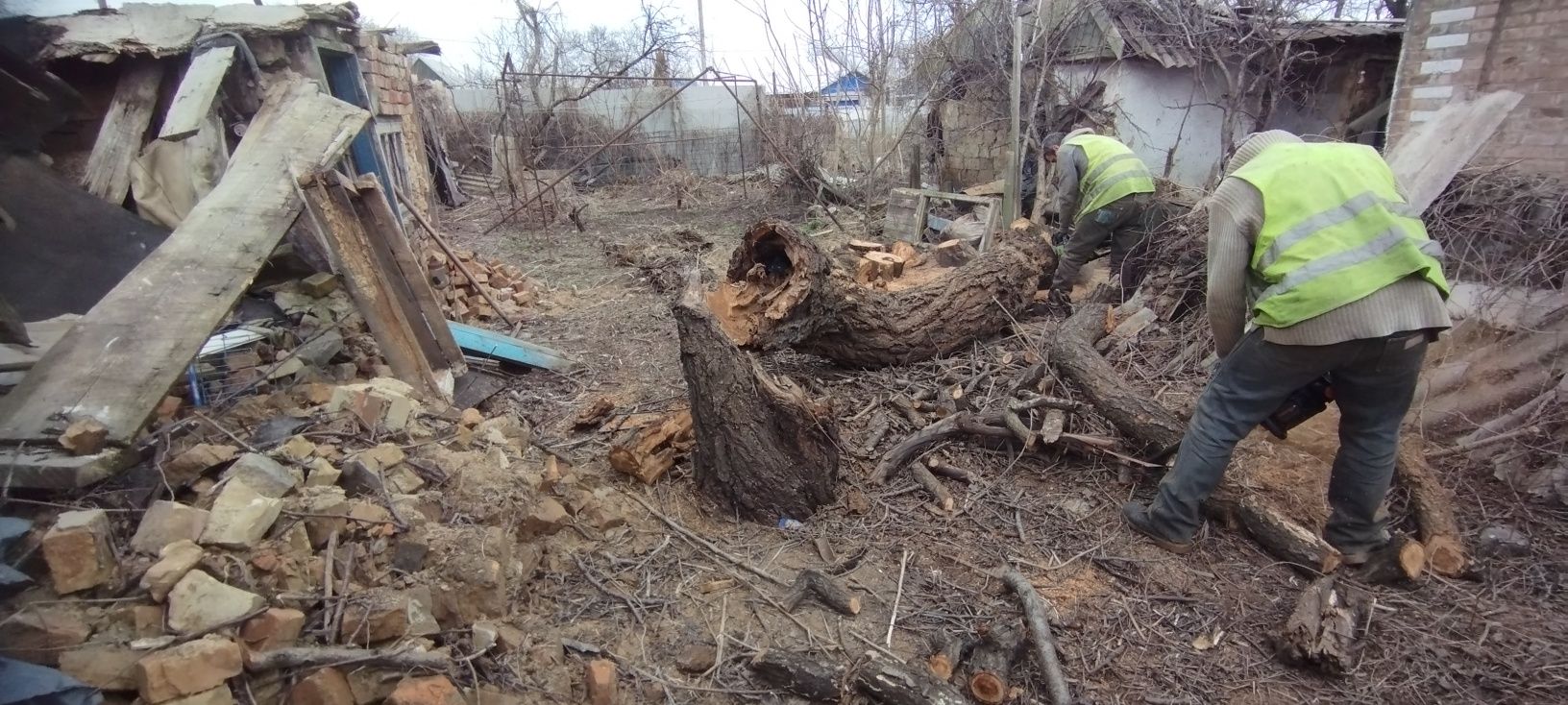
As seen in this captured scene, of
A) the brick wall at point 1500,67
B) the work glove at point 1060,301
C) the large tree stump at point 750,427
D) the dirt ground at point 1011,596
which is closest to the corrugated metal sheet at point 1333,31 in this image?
the brick wall at point 1500,67

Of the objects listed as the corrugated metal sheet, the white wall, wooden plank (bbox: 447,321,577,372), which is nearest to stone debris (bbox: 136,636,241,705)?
wooden plank (bbox: 447,321,577,372)

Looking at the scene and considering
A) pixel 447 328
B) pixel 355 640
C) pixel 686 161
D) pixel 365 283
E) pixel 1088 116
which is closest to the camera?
pixel 355 640

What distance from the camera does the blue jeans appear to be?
2400 millimetres

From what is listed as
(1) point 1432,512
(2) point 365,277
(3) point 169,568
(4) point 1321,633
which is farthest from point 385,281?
(1) point 1432,512

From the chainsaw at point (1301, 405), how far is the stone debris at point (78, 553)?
3.67m

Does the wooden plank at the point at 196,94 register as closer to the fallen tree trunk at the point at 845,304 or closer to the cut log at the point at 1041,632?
the fallen tree trunk at the point at 845,304

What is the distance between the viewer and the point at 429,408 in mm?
3352

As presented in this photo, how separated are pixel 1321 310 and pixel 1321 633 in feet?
3.40

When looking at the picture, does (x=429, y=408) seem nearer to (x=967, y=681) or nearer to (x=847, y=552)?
(x=847, y=552)

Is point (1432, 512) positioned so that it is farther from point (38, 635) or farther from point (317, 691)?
point (38, 635)

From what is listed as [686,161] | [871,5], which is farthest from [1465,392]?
[686,161]

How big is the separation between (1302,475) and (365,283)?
4585 millimetres

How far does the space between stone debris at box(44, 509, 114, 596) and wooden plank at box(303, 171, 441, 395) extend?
185cm

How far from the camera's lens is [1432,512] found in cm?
271
